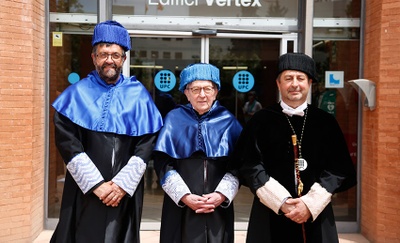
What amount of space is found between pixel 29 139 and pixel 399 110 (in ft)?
13.9

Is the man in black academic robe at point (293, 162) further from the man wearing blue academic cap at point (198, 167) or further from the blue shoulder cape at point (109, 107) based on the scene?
the blue shoulder cape at point (109, 107)

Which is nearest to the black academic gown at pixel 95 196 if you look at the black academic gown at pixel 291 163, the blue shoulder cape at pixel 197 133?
the blue shoulder cape at pixel 197 133

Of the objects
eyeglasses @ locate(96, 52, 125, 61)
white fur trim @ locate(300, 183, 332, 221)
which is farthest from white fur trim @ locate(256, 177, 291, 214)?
eyeglasses @ locate(96, 52, 125, 61)

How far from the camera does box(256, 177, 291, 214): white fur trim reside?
327 centimetres

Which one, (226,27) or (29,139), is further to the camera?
(226,27)

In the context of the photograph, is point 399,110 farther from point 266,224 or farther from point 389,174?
point 266,224

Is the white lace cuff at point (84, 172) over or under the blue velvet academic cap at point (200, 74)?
under

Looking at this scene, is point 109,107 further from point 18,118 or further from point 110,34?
point 18,118

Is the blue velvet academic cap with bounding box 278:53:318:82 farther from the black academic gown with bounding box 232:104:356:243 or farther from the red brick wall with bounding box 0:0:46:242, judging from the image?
the red brick wall with bounding box 0:0:46:242

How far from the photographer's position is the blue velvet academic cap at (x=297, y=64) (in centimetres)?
335

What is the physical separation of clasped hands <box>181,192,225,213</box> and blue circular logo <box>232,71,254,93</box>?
3.26 m

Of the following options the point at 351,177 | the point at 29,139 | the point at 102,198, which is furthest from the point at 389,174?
the point at 29,139

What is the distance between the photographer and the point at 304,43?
21.3ft

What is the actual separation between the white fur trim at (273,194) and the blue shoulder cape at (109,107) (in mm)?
917
